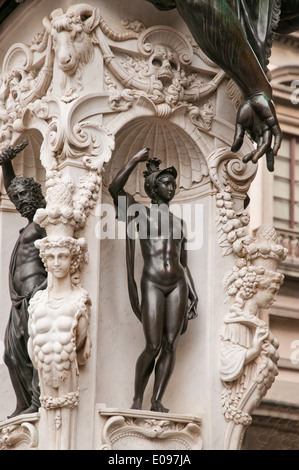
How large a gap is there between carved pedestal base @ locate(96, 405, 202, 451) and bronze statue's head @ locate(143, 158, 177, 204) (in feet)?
5.19

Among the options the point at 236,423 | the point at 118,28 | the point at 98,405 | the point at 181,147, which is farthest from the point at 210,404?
the point at 118,28

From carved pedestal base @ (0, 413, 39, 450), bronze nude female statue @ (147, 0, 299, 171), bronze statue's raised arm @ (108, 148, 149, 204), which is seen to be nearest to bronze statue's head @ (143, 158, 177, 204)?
bronze statue's raised arm @ (108, 148, 149, 204)

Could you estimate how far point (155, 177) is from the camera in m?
10.1

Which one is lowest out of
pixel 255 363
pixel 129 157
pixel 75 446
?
pixel 75 446

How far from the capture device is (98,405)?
9.59 meters

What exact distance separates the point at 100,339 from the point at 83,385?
65 cm

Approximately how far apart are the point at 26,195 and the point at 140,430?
1.95 metres

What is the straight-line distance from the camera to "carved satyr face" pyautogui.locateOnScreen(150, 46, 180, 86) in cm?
1028

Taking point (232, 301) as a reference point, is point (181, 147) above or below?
above

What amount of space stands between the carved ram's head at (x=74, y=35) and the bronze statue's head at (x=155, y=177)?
886 millimetres

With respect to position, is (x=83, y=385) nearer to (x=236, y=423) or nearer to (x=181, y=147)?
(x=236, y=423)

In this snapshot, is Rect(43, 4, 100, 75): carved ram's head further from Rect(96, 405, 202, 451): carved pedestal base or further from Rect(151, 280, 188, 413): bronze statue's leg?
Rect(96, 405, 202, 451): carved pedestal base

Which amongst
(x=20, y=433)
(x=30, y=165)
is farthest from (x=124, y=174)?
(x=20, y=433)

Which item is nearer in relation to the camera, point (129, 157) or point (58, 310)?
point (58, 310)
